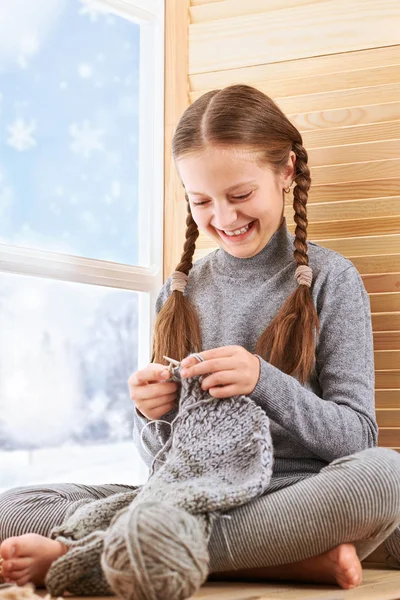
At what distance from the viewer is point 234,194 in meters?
1.39

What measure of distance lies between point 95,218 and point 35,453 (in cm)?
49

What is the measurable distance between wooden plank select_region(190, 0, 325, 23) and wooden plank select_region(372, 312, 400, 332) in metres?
0.64

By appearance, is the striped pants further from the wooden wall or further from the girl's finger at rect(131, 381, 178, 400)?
the wooden wall

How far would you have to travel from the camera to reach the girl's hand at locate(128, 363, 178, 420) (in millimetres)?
1273

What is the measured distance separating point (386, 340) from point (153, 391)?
0.51 meters

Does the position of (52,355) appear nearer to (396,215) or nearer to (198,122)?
(198,122)

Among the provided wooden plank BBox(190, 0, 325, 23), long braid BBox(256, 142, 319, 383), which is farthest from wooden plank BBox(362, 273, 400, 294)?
wooden plank BBox(190, 0, 325, 23)

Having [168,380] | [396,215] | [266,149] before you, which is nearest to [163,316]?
[168,380]

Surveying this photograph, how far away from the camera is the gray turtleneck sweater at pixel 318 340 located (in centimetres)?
126

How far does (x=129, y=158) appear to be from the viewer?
1.80 meters

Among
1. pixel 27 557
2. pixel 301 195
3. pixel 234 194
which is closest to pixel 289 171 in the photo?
pixel 301 195

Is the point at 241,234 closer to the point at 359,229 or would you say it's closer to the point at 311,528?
the point at 359,229

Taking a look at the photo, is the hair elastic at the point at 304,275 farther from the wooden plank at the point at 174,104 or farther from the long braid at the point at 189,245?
the wooden plank at the point at 174,104

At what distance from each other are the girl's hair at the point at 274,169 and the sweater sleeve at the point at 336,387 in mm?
35
